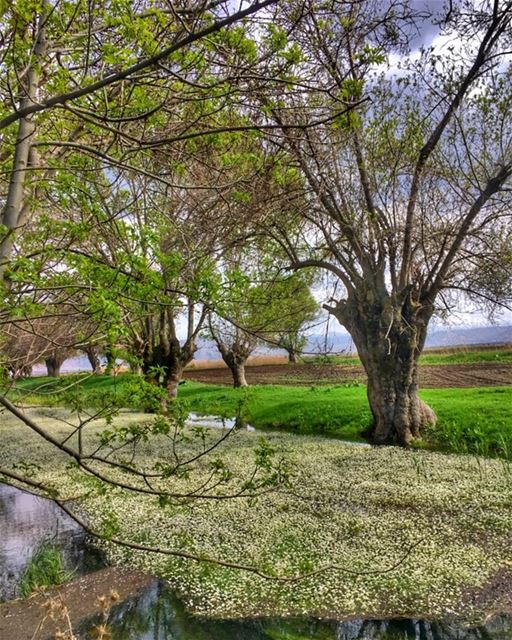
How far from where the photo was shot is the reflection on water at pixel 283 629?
21.3ft

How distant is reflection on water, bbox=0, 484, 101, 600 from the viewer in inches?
354

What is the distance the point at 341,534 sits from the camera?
9570 mm

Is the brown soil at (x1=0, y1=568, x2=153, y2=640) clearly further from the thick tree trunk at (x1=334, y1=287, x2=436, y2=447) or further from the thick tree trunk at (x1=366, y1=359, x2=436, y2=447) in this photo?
the thick tree trunk at (x1=366, y1=359, x2=436, y2=447)

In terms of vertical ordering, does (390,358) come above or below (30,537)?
above

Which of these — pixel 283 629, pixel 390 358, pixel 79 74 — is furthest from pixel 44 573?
pixel 390 358

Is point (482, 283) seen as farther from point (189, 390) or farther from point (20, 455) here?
point (189, 390)

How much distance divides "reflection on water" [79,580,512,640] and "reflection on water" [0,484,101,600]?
7.45 ft

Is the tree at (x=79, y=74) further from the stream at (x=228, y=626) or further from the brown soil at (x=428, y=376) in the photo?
the brown soil at (x=428, y=376)

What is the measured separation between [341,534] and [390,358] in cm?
973

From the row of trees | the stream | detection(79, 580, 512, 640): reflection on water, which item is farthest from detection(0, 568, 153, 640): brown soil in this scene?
the row of trees

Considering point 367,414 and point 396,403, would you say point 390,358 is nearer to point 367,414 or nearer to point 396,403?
point 396,403

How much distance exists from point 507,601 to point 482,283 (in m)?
12.0

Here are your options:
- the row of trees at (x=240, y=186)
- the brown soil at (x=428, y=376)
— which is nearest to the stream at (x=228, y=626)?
the row of trees at (x=240, y=186)

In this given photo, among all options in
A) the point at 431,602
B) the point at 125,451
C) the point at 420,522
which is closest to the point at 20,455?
the point at 125,451
